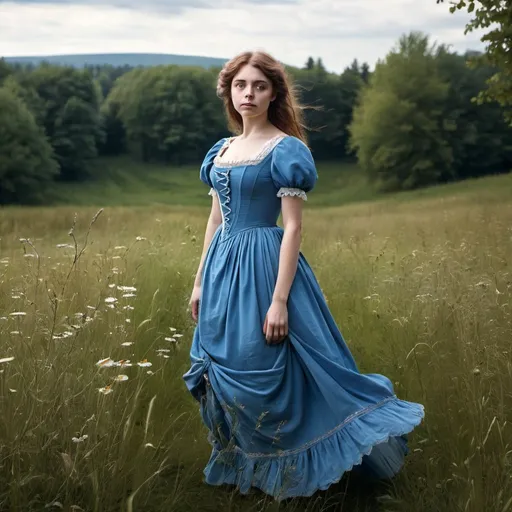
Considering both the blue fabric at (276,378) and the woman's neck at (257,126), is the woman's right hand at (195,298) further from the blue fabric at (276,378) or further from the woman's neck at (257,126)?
the woman's neck at (257,126)

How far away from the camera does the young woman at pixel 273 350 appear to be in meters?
2.87

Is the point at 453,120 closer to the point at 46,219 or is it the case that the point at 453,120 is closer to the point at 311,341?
the point at 46,219

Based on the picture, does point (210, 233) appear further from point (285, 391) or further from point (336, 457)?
point (336, 457)

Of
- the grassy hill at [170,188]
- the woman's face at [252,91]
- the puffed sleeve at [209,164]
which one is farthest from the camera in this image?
the grassy hill at [170,188]

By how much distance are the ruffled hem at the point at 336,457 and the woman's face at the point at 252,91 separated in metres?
1.44

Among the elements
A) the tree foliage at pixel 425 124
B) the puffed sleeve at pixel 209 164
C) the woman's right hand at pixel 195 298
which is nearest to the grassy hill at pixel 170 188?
the tree foliage at pixel 425 124

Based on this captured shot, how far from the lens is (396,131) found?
35.0 m

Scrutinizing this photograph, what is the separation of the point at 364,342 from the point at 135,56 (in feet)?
178

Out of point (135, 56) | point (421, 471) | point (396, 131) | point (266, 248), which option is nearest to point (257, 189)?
point (266, 248)

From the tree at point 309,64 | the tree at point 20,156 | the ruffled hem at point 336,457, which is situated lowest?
the tree at point 20,156

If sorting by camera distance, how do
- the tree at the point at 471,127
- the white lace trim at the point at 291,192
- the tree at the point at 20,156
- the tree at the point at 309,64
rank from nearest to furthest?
the white lace trim at the point at 291,192
the tree at the point at 20,156
the tree at the point at 471,127
the tree at the point at 309,64

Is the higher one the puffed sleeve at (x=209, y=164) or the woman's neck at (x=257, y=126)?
the woman's neck at (x=257, y=126)

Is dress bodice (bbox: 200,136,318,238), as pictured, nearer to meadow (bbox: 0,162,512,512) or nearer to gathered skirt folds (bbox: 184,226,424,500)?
gathered skirt folds (bbox: 184,226,424,500)

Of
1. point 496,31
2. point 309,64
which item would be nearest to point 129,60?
point 309,64
